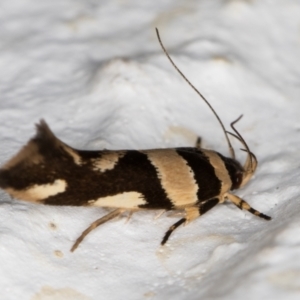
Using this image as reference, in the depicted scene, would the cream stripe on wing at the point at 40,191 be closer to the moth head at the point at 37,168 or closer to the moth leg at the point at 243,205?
the moth head at the point at 37,168

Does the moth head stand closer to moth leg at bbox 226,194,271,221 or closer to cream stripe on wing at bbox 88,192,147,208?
cream stripe on wing at bbox 88,192,147,208

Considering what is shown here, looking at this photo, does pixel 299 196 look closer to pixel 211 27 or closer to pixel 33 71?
pixel 211 27

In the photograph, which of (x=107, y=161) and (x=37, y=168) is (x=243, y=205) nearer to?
(x=107, y=161)

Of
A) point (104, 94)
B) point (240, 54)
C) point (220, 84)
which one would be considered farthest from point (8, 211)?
point (240, 54)

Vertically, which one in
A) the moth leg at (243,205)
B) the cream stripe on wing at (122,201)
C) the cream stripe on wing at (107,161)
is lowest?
the moth leg at (243,205)

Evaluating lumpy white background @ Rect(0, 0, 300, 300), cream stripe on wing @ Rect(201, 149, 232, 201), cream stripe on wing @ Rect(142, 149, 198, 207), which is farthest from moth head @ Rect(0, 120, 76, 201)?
cream stripe on wing @ Rect(201, 149, 232, 201)

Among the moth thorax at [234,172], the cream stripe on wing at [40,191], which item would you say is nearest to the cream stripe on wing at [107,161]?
the cream stripe on wing at [40,191]

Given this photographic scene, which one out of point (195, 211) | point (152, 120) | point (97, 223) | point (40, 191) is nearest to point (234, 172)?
point (195, 211)
